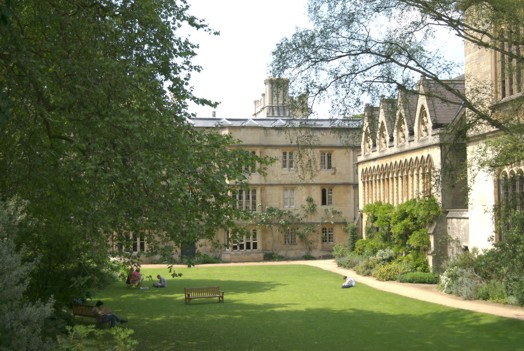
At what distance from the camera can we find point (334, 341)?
1543 cm

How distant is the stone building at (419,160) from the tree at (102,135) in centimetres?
1287

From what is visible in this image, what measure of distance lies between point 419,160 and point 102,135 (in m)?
24.5

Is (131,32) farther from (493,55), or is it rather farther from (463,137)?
(493,55)

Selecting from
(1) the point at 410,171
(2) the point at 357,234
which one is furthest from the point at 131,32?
(2) the point at 357,234

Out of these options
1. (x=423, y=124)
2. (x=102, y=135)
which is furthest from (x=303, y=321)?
(x=423, y=124)

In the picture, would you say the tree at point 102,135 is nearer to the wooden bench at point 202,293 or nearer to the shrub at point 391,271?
the wooden bench at point 202,293

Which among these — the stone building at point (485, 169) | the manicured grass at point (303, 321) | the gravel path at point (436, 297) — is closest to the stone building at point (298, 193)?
the gravel path at point (436, 297)

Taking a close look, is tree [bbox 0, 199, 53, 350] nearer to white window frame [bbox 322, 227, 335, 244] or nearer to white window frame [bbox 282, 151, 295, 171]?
white window frame [bbox 282, 151, 295, 171]

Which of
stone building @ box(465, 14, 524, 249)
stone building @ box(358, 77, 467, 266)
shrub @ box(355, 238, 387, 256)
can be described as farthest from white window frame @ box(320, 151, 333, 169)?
stone building @ box(465, 14, 524, 249)

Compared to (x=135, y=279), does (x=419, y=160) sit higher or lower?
higher

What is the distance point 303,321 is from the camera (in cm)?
1850

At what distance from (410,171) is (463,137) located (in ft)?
63.4

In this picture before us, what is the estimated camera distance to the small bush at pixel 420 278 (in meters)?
28.4

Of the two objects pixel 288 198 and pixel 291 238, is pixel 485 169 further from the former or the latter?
pixel 288 198
